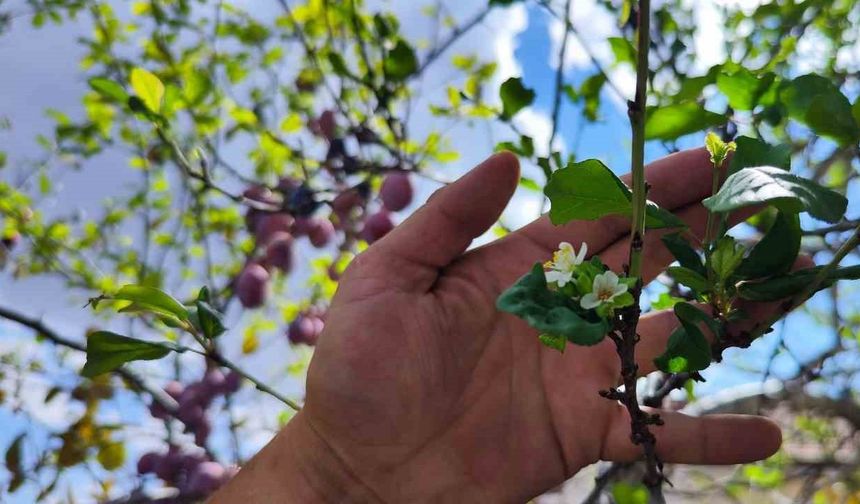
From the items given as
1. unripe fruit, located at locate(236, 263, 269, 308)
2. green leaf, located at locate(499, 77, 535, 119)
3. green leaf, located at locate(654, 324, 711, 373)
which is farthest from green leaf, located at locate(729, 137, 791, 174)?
unripe fruit, located at locate(236, 263, 269, 308)

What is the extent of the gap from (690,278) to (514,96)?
68 cm

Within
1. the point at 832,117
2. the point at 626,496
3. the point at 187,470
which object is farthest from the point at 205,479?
the point at 832,117

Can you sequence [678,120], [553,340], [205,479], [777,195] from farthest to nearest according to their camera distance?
[205,479], [678,120], [553,340], [777,195]

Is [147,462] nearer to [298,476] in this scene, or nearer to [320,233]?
[320,233]

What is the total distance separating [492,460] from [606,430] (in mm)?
172

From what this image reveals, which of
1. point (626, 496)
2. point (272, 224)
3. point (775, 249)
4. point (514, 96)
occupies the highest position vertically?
point (272, 224)

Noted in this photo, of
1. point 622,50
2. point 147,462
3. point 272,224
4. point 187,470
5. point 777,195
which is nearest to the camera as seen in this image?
point 777,195

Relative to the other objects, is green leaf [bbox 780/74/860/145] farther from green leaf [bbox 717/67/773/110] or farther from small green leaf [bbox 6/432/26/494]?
small green leaf [bbox 6/432/26/494]

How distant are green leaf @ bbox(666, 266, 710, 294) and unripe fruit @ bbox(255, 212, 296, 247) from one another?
140 cm

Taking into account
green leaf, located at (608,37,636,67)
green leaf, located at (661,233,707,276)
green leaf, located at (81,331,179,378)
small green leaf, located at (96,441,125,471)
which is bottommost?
green leaf, located at (661,233,707,276)

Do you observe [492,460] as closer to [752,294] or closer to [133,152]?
[752,294]

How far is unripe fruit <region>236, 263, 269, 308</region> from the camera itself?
1.81 meters

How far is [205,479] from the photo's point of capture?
153 cm

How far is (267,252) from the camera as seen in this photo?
1890 millimetres
